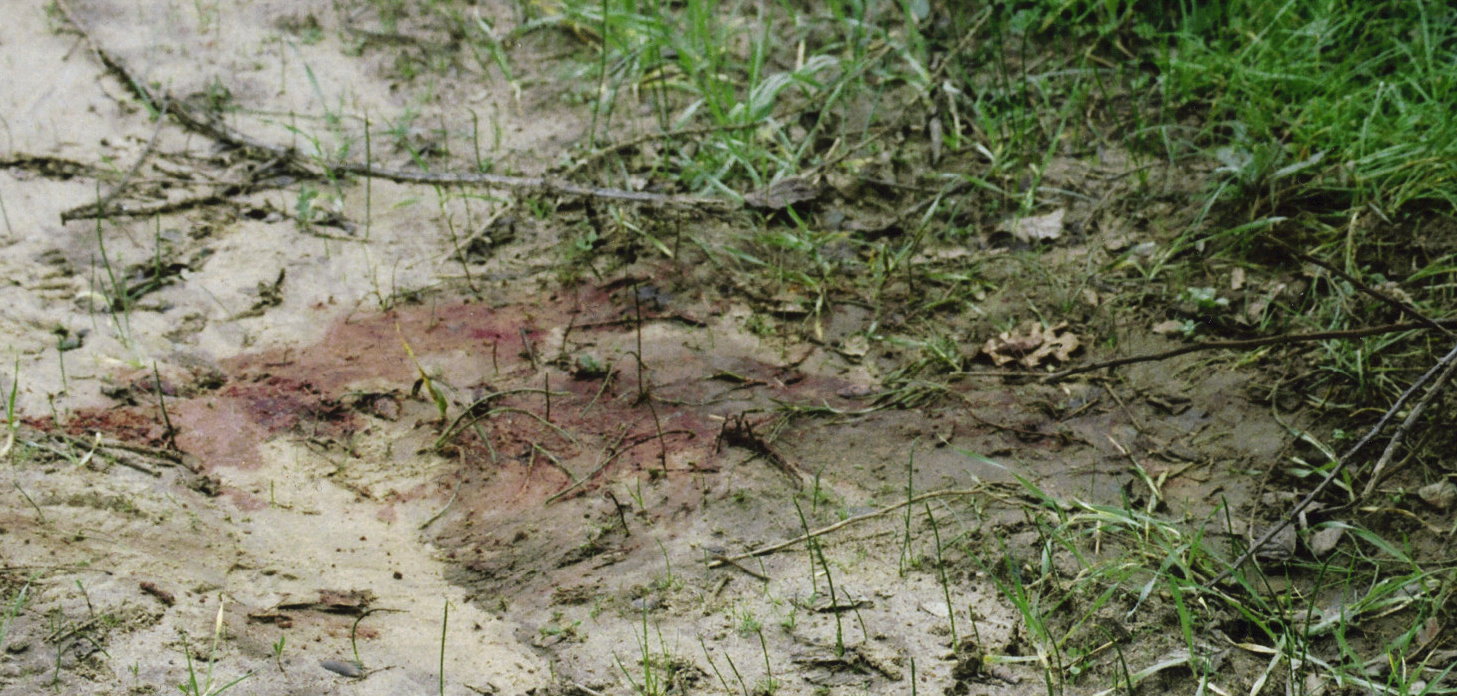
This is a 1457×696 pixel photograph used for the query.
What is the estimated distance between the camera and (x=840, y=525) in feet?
7.71

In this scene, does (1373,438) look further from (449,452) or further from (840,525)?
(449,452)

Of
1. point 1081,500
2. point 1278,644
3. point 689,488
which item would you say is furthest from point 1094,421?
point 689,488

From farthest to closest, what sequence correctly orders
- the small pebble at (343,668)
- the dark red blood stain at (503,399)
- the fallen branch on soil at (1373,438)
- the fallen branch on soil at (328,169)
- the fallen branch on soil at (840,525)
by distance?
1. the fallen branch on soil at (328,169)
2. the dark red blood stain at (503,399)
3. the fallen branch on soil at (840,525)
4. the fallen branch on soil at (1373,438)
5. the small pebble at (343,668)

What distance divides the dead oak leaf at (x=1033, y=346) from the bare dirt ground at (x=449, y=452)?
0.13 meters

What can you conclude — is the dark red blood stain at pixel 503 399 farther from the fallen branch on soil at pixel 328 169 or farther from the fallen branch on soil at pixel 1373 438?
the fallen branch on soil at pixel 1373 438

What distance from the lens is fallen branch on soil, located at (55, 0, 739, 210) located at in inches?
136

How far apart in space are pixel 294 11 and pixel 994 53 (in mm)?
2754

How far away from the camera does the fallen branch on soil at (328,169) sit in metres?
3.46

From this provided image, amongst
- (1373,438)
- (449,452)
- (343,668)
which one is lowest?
(449,452)

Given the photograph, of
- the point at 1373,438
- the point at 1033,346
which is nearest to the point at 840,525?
the point at 1033,346

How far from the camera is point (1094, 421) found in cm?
272

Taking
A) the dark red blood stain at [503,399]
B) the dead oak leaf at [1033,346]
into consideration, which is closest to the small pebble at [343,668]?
the dark red blood stain at [503,399]

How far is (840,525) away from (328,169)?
2.26 metres

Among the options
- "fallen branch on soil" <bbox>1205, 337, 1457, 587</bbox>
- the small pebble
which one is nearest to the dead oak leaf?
"fallen branch on soil" <bbox>1205, 337, 1457, 587</bbox>
